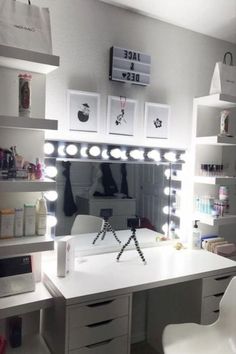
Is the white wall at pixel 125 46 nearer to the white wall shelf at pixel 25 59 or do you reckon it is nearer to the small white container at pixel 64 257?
the white wall shelf at pixel 25 59

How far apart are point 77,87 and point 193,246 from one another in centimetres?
140

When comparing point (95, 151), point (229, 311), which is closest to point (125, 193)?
point (95, 151)

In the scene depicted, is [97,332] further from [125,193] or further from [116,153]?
[116,153]

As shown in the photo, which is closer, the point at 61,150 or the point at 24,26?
the point at 24,26

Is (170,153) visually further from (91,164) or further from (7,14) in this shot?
(7,14)

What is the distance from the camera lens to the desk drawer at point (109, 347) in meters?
1.56

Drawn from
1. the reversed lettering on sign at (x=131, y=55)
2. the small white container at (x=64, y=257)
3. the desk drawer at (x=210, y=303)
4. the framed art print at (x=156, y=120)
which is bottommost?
the desk drawer at (x=210, y=303)

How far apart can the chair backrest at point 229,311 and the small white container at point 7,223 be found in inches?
46.8

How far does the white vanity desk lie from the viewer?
1.53 metres

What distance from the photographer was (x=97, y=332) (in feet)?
5.20

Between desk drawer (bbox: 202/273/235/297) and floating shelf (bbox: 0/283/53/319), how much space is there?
0.91 meters

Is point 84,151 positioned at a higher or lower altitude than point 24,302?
higher

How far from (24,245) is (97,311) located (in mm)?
485

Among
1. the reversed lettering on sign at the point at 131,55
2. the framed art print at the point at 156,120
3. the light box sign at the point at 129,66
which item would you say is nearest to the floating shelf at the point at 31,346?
the framed art print at the point at 156,120
